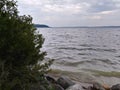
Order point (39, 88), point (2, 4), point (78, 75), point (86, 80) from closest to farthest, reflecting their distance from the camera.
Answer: point (2, 4) < point (39, 88) < point (86, 80) < point (78, 75)

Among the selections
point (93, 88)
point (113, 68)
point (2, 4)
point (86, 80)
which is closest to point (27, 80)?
point (2, 4)

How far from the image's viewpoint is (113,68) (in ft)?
56.2

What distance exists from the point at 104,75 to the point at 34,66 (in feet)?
26.3

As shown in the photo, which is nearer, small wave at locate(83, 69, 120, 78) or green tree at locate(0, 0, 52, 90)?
green tree at locate(0, 0, 52, 90)

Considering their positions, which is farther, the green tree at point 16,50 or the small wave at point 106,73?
the small wave at point 106,73

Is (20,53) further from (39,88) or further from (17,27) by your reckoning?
(39,88)

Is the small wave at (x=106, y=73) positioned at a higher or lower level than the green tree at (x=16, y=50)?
lower

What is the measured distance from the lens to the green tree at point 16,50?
6.45 metres

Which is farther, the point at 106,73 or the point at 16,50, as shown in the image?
the point at 106,73

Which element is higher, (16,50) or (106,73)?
(16,50)

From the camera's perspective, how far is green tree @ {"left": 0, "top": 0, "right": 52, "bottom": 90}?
254 inches

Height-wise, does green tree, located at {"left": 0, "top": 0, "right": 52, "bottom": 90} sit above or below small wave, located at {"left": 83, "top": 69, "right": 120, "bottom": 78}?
above

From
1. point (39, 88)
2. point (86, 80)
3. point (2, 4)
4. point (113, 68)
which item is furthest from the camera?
point (113, 68)

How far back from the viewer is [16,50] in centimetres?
657
